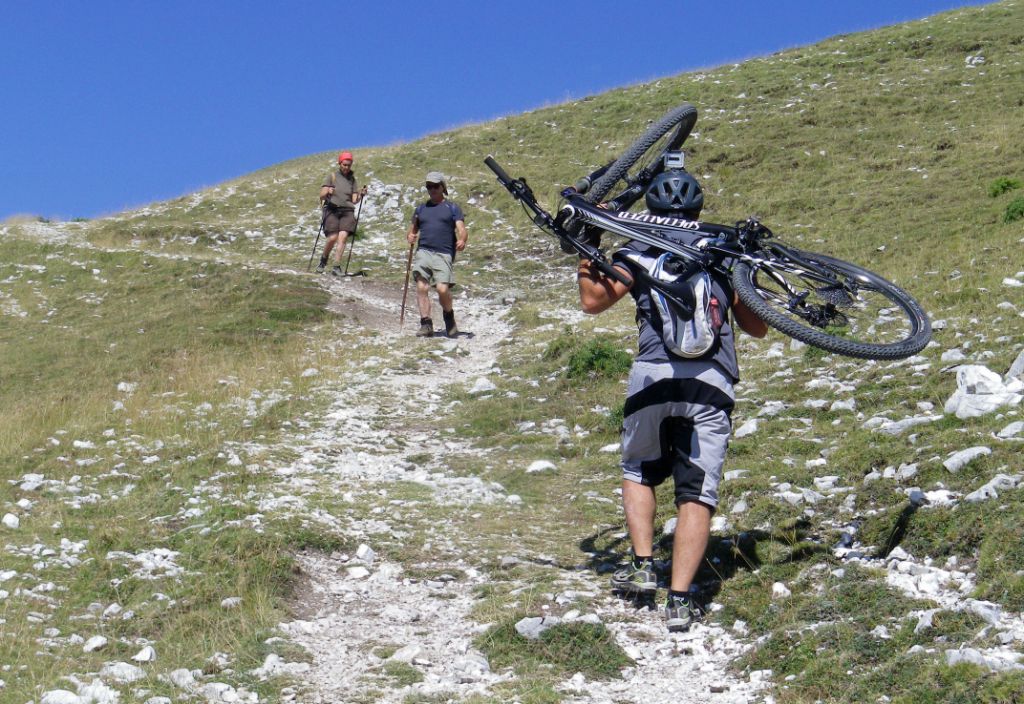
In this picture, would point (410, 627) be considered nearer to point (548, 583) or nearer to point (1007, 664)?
point (548, 583)

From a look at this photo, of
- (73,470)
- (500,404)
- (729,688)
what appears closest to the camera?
(729,688)

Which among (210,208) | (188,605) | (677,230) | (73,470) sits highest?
(210,208)

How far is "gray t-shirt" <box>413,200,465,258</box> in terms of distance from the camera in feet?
52.2

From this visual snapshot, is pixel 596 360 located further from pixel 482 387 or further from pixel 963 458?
pixel 963 458

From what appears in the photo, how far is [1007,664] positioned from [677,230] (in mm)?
3159

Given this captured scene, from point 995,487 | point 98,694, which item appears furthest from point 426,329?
point 98,694

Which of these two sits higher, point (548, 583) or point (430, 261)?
point (430, 261)

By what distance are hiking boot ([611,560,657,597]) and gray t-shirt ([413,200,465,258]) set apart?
10.1 m

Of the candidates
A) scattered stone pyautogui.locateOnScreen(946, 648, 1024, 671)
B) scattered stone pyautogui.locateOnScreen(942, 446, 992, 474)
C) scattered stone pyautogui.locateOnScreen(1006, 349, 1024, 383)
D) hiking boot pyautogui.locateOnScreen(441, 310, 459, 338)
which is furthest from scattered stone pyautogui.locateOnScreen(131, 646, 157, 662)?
hiking boot pyautogui.locateOnScreen(441, 310, 459, 338)

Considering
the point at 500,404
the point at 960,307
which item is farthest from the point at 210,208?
the point at 960,307

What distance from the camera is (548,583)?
21.5 feet

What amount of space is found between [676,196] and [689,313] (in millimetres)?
931

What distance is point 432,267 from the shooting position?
1590cm

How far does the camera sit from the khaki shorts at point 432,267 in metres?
15.9
